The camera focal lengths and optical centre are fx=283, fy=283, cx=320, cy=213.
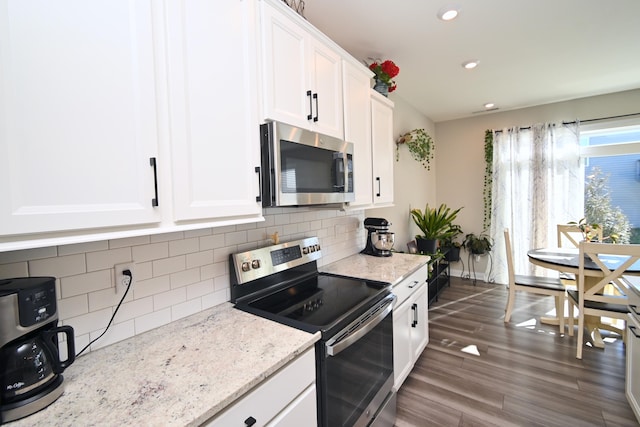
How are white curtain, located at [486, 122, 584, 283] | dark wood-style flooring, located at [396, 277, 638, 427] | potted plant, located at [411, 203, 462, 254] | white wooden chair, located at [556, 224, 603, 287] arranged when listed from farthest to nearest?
white curtain, located at [486, 122, 584, 283] → potted plant, located at [411, 203, 462, 254] → white wooden chair, located at [556, 224, 603, 287] → dark wood-style flooring, located at [396, 277, 638, 427]

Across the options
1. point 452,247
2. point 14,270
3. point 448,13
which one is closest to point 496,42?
point 448,13

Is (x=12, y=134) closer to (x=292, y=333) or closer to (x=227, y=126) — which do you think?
(x=227, y=126)

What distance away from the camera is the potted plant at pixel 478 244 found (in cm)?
439

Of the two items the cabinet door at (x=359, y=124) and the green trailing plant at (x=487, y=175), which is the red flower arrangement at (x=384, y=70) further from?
the green trailing plant at (x=487, y=175)

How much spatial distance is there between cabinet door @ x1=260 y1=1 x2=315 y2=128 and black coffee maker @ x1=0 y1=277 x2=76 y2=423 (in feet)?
3.25

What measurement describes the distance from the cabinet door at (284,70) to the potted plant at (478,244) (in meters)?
3.95

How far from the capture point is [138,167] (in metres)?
0.87

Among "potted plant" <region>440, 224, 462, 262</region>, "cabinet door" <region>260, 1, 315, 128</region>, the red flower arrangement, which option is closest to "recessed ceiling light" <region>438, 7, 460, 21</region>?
the red flower arrangement

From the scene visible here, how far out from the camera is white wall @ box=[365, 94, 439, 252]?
3510 mm

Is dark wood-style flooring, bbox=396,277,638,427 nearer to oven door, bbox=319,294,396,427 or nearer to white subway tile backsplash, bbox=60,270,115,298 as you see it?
oven door, bbox=319,294,396,427

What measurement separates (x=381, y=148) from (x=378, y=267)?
0.98 meters

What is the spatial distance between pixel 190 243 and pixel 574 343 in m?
3.45

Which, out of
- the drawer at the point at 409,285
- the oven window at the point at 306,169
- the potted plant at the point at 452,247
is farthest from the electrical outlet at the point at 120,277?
the potted plant at the point at 452,247

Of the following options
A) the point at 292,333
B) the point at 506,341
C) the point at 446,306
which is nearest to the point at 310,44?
the point at 292,333
